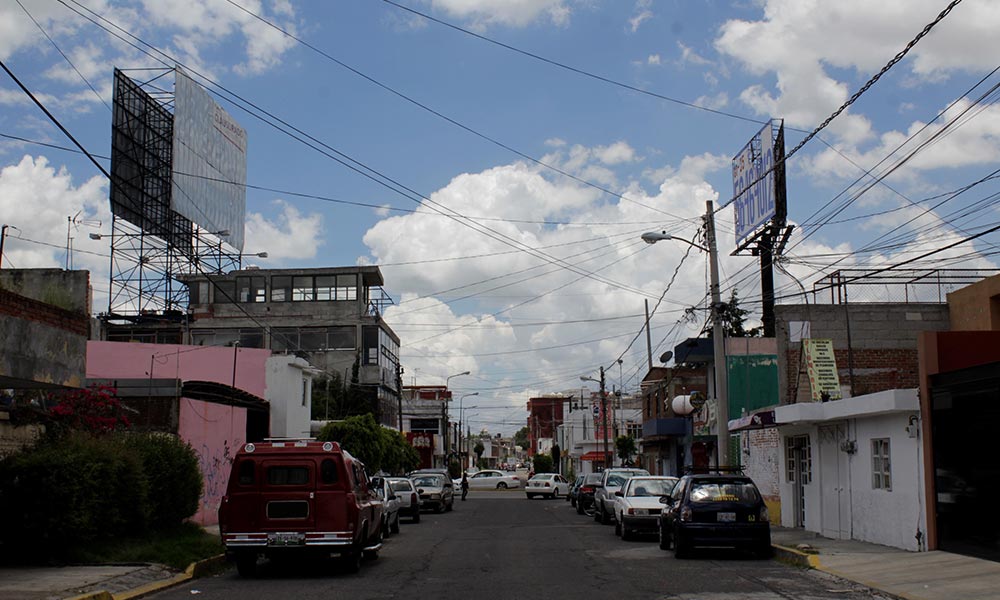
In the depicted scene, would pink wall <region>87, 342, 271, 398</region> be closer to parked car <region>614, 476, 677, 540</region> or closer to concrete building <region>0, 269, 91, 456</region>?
parked car <region>614, 476, 677, 540</region>

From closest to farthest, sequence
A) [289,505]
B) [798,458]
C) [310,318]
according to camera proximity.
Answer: [289,505] → [798,458] → [310,318]

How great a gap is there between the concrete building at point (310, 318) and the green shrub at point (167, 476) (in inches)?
1645

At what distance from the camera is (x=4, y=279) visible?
759 inches

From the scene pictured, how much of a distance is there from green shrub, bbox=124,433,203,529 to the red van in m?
3.03

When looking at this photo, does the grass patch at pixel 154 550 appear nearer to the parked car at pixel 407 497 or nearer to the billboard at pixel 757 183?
the parked car at pixel 407 497

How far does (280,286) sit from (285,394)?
28702mm

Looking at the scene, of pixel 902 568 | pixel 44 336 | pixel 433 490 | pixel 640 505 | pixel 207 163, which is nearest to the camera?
pixel 44 336

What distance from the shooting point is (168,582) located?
14727 millimetres

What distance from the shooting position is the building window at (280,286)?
6656cm

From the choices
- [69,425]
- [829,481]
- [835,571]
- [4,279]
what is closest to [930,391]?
[835,571]

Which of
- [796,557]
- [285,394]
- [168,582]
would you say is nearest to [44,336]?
[168,582]

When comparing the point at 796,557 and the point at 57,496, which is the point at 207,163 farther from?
the point at 796,557

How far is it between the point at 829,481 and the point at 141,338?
46.1 m

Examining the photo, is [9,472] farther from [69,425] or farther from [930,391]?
[930,391]
